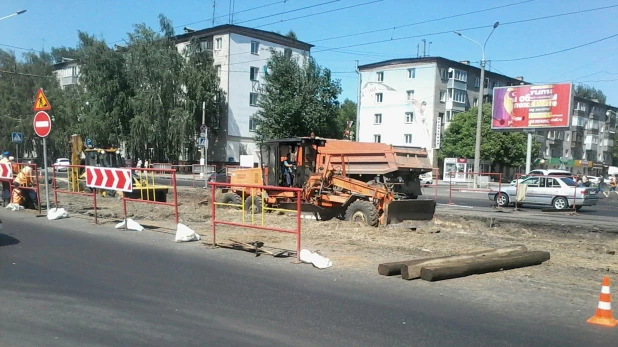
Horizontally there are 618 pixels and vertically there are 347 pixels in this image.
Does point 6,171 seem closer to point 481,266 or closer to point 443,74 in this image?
point 481,266

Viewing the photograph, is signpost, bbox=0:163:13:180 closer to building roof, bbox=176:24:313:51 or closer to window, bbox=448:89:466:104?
building roof, bbox=176:24:313:51

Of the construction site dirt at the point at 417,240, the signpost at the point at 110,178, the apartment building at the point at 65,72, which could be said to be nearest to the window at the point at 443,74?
the construction site dirt at the point at 417,240

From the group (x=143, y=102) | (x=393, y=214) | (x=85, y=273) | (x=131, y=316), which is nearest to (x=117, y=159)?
(x=393, y=214)

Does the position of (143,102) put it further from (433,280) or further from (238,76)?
(433,280)

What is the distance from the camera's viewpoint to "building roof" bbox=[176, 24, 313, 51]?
52.3 meters

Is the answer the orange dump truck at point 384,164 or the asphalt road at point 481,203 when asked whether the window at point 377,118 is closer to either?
the asphalt road at point 481,203

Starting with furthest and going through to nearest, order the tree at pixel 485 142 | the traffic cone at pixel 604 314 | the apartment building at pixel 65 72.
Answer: the apartment building at pixel 65 72 → the tree at pixel 485 142 → the traffic cone at pixel 604 314

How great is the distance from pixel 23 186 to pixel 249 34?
137 ft

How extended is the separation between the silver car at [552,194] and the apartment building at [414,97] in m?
31.8

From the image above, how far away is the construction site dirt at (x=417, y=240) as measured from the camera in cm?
822

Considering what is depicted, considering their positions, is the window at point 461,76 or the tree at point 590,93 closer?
the window at point 461,76

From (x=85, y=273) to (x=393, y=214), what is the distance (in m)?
8.53

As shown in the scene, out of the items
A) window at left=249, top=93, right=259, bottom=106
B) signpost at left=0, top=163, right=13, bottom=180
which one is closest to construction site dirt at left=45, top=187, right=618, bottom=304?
signpost at left=0, top=163, right=13, bottom=180

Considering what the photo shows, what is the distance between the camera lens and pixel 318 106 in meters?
43.8
